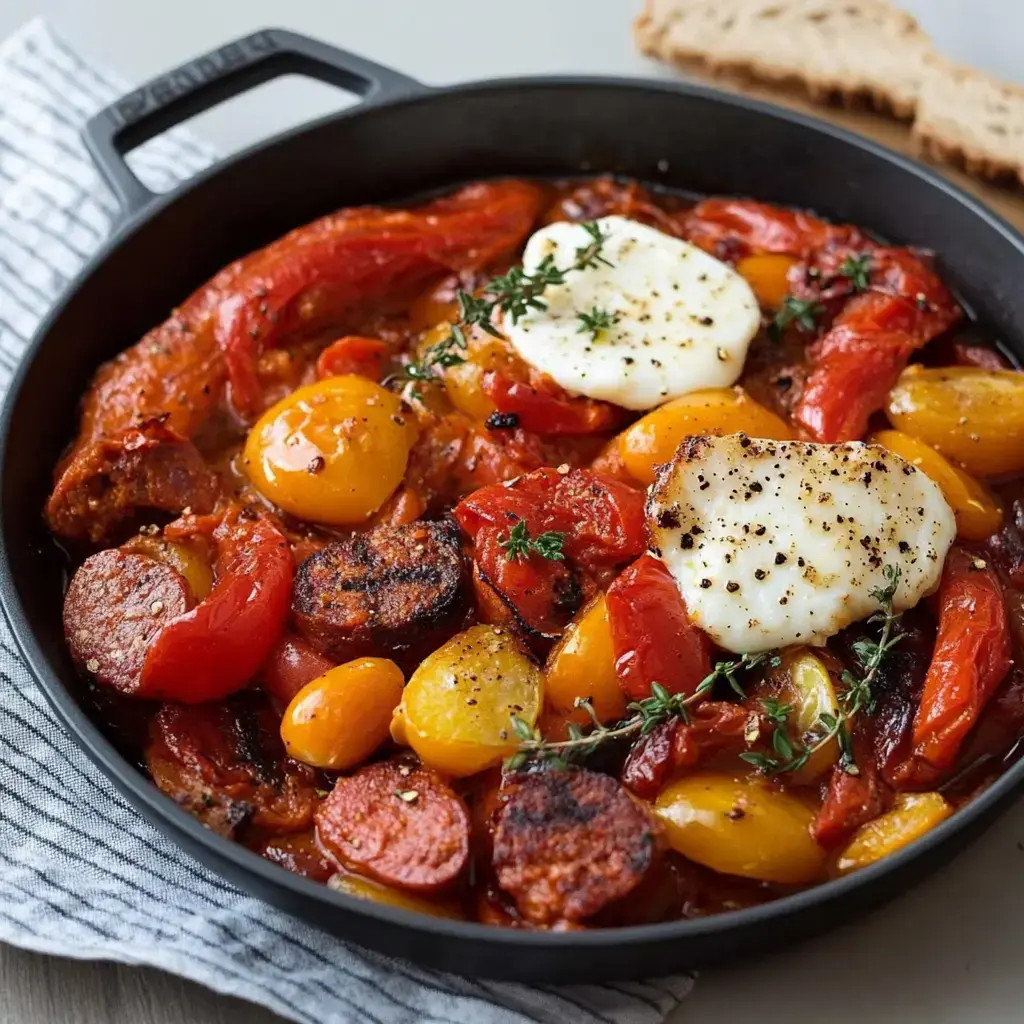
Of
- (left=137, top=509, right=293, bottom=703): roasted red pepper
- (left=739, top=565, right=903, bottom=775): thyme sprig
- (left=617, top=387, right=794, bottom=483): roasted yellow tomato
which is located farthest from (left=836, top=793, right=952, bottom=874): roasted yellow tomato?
(left=137, top=509, right=293, bottom=703): roasted red pepper

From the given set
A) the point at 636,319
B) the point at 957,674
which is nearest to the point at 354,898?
the point at 957,674

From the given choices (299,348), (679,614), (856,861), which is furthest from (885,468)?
(299,348)

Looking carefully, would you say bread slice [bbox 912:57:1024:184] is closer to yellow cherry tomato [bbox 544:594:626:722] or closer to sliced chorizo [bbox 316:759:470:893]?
yellow cherry tomato [bbox 544:594:626:722]

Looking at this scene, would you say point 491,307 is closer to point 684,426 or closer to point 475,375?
point 475,375

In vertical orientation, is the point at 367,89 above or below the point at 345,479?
above

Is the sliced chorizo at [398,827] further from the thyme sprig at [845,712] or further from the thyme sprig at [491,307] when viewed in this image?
the thyme sprig at [491,307]

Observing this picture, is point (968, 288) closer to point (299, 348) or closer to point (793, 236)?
point (793, 236)
